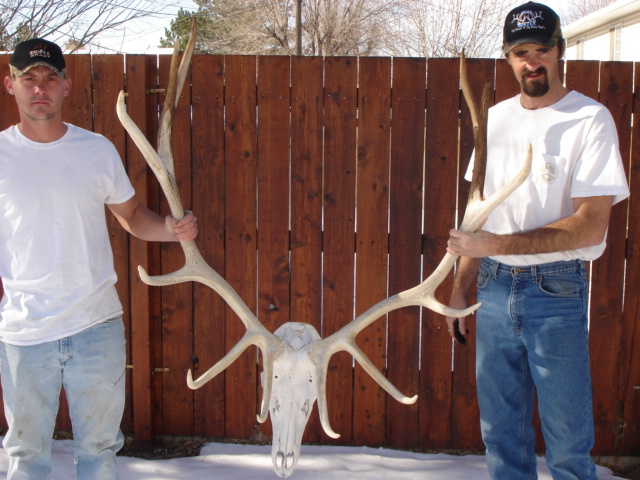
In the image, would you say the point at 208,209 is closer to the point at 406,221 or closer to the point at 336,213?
the point at 336,213

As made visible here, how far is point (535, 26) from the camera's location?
97.3 inches

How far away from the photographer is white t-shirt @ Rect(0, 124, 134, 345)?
2498 millimetres

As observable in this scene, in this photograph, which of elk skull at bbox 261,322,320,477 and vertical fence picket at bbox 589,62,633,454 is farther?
vertical fence picket at bbox 589,62,633,454

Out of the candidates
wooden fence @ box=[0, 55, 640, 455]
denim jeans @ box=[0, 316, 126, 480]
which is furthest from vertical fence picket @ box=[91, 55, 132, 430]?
denim jeans @ box=[0, 316, 126, 480]

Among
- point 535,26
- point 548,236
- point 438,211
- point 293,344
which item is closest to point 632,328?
point 438,211

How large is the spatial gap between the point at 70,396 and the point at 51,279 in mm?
547

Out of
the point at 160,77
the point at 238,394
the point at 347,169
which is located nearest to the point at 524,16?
the point at 347,169

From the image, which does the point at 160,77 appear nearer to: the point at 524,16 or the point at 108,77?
the point at 108,77

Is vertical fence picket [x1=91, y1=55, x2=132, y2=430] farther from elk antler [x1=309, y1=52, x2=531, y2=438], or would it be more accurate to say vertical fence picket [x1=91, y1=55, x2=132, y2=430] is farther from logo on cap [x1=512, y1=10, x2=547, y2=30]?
logo on cap [x1=512, y1=10, x2=547, y2=30]

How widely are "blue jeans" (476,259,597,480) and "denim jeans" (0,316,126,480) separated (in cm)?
171

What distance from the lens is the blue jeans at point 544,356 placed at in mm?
2465

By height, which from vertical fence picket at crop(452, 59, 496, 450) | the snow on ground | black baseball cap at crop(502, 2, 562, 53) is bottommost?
the snow on ground

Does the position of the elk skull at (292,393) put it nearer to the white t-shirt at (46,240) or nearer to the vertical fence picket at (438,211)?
the white t-shirt at (46,240)

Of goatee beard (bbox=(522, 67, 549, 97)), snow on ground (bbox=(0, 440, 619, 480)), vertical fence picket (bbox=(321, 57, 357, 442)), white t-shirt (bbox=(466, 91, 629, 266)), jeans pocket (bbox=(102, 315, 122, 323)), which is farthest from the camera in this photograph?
vertical fence picket (bbox=(321, 57, 357, 442))
